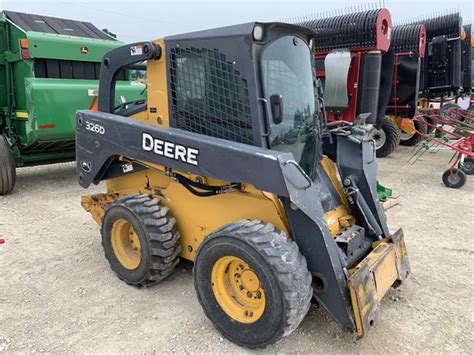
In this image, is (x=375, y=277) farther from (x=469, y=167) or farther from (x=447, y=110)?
(x=447, y=110)

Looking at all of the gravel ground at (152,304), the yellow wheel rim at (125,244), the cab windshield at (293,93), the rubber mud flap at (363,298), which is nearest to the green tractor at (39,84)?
the gravel ground at (152,304)

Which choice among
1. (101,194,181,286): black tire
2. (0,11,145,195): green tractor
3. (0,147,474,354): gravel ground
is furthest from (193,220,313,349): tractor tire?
(0,11,145,195): green tractor

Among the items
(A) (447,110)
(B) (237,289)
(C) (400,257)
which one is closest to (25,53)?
(B) (237,289)

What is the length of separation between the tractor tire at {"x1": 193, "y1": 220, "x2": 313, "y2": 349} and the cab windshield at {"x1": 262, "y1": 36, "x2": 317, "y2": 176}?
0.66 meters

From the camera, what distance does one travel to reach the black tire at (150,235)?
9.55 ft

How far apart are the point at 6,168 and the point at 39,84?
1.21m

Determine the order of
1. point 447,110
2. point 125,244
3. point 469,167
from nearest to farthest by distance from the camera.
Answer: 1. point 125,244
2. point 469,167
3. point 447,110

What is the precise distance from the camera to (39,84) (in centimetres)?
545

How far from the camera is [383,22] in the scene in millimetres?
7410

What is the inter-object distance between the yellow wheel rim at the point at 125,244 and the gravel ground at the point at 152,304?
0.21 meters

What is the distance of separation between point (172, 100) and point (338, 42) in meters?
5.97

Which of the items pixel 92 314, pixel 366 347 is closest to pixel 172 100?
pixel 92 314

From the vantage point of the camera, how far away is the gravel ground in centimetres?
254

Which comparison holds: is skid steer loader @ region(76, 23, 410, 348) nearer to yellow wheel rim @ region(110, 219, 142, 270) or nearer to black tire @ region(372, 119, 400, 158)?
yellow wheel rim @ region(110, 219, 142, 270)
